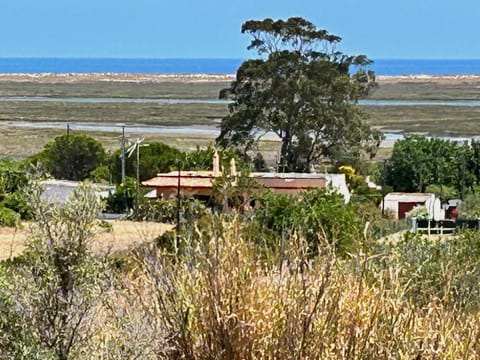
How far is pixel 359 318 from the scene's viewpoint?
167 inches

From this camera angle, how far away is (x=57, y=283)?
3756mm

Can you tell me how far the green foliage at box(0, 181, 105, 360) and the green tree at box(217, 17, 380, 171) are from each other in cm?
3474

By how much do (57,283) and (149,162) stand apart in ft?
107

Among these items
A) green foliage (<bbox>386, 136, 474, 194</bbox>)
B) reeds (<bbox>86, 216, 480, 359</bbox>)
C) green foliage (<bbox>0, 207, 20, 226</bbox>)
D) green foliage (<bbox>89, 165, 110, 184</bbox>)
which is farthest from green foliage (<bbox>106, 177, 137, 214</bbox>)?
reeds (<bbox>86, 216, 480, 359</bbox>)

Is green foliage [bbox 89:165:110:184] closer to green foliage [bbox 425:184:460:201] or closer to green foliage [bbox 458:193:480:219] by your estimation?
green foliage [bbox 425:184:460:201]

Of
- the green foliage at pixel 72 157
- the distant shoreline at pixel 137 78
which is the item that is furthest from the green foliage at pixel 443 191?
the distant shoreline at pixel 137 78

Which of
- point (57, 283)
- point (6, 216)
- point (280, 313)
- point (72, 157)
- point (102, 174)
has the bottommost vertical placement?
point (6, 216)

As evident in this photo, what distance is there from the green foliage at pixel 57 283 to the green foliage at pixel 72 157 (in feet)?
116

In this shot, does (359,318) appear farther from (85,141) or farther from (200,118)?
(200,118)

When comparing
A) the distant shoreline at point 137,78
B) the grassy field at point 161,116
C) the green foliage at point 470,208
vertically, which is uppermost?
the distant shoreline at point 137,78

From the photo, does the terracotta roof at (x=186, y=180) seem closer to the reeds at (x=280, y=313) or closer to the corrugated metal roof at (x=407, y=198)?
the corrugated metal roof at (x=407, y=198)

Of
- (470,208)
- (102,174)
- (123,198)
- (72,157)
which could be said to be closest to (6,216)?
(123,198)

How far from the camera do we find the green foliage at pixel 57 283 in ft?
12.1

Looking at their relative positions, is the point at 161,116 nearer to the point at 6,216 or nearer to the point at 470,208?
the point at 470,208
